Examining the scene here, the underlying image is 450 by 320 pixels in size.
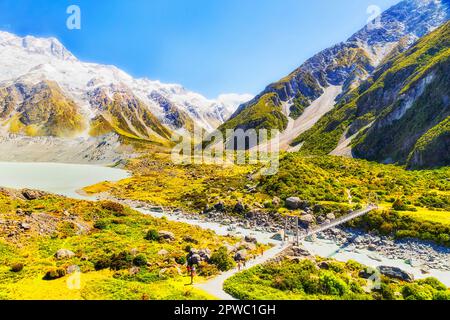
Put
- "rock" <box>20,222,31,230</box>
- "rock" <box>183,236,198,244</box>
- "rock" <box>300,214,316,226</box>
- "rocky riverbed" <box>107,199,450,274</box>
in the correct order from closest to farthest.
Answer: "rocky riverbed" <box>107,199,450,274</box> → "rock" <box>20,222,31,230</box> → "rock" <box>183,236,198,244</box> → "rock" <box>300,214,316,226</box>

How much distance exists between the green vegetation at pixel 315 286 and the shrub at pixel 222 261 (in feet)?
9.56

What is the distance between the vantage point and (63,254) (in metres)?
42.9

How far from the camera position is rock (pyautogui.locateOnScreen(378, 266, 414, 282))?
3933cm

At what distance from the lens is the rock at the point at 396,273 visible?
39.3m

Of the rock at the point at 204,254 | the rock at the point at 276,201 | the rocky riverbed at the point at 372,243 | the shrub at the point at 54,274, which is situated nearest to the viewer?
the shrub at the point at 54,274

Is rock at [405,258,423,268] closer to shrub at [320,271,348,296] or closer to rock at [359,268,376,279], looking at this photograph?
rock at [359,268,376,279]

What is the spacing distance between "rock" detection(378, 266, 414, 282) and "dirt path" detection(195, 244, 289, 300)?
12.7 m

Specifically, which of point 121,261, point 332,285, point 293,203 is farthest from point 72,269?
point 293,203

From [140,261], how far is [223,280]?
11.0 m

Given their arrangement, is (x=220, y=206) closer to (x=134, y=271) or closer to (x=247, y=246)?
(x=247, y=246)

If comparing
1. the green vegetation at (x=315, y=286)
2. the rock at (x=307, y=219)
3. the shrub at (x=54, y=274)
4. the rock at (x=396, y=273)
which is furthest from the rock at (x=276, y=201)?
the shrub at (x=54, y=274)

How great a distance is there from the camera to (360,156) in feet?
544

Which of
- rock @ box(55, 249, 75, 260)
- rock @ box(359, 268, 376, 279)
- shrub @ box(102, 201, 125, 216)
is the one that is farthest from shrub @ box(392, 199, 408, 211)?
rock @ box(55, 249, 75, 260)

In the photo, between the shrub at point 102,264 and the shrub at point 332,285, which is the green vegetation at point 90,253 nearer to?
the shrub at point 102,264
